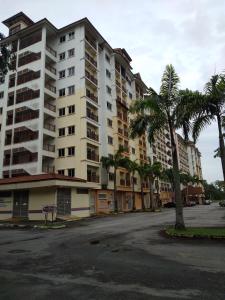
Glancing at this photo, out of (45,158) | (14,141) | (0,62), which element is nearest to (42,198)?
(45,158)

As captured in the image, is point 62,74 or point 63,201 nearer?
point 63,201

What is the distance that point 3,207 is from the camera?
36.8 m

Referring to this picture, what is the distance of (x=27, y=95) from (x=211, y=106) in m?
35.6

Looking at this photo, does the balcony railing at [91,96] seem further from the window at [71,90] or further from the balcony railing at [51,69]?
the balcony railing at [51,69]

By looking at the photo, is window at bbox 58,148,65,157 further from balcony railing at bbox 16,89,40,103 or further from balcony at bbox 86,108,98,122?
balcony railing at bbox 16,89,40,103

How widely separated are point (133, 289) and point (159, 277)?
121 cm

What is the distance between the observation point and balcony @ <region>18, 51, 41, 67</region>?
48.5 metres

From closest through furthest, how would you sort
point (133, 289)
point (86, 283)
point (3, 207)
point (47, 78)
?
point (133, 289) → point (86, 283) → point (3, 207) → point (47, 78)

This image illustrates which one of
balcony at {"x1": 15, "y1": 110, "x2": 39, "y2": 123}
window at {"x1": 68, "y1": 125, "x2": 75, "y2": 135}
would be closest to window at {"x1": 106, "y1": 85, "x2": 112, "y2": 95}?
window at {"x1": 68, "y1": 125, "x2": 75, "y2": 135}

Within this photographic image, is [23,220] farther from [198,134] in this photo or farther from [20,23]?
[20,23]

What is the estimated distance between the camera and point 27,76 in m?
48.4

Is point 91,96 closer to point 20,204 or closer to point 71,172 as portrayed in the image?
point 71,172

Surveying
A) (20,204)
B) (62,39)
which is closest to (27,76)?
(62,39)

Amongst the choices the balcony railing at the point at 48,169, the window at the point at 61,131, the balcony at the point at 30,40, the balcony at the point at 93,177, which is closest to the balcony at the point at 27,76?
the balcony at the point at 30,40
